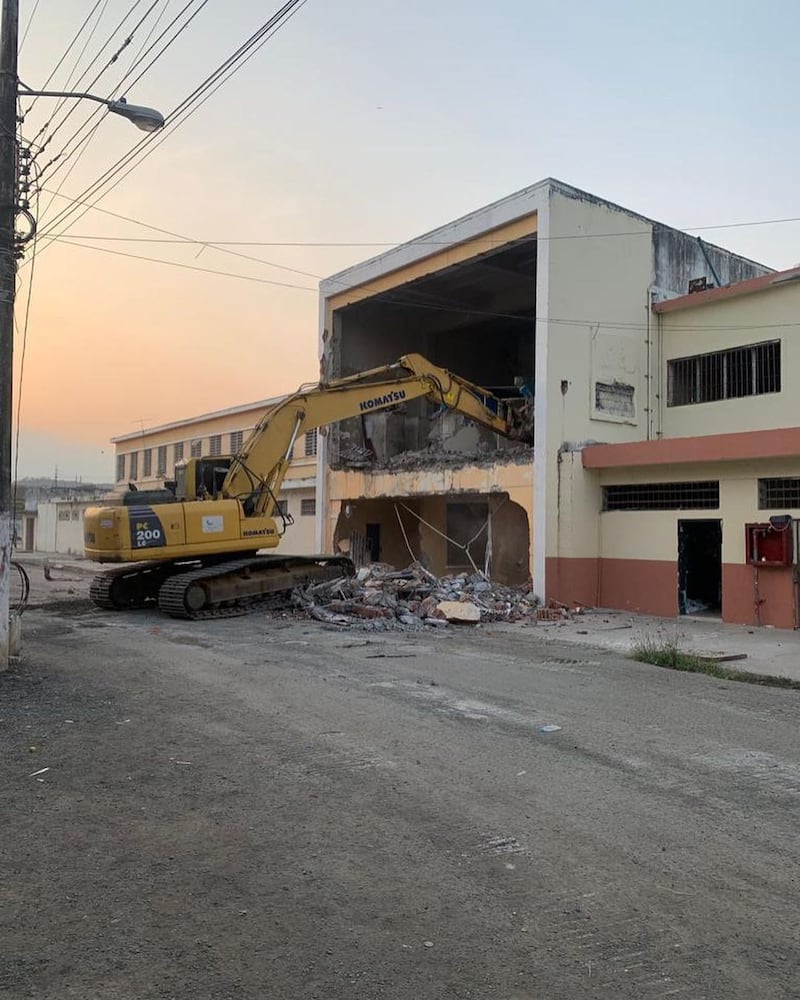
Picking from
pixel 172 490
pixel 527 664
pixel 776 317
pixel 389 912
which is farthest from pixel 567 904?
pixel 776 317

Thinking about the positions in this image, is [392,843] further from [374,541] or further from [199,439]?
[199,439]

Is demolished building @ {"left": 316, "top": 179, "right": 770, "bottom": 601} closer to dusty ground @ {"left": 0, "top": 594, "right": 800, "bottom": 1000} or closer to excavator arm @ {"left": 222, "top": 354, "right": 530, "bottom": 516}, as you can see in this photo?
excavator arm @ {"left": 222, "top": 354, "right": 530, "bottom": 516}

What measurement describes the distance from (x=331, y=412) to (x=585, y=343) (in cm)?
597

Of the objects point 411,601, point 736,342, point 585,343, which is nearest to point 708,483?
point 736,342

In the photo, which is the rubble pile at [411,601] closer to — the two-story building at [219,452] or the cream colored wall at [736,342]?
the cream colored wall at [736,342]

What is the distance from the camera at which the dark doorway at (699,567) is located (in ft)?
57.3

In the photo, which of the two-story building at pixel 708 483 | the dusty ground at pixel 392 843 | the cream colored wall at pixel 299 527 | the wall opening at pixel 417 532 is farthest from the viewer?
the cream colored wall at pixel 299 527

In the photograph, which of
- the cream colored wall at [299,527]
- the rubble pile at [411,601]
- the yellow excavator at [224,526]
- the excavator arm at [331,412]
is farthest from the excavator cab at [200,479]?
the cream colored wall at [299,527]

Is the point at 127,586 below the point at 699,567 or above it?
below

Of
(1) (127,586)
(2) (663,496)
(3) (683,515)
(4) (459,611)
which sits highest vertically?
(2) (663,496)

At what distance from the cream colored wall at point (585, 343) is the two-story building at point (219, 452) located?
989cm

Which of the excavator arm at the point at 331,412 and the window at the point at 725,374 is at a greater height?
the window at the point at 725,374

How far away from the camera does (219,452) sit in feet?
130

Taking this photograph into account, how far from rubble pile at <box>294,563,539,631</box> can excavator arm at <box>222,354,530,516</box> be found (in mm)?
2218
